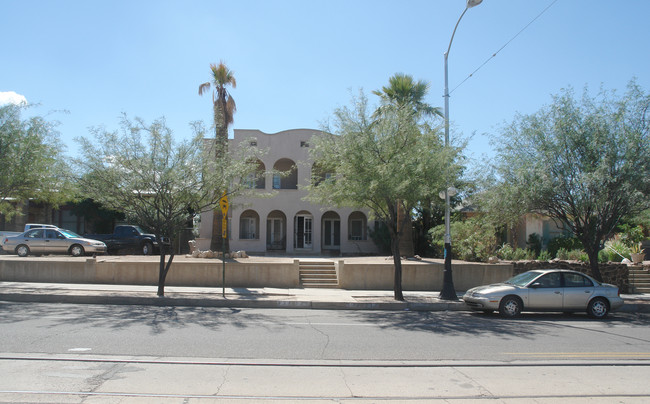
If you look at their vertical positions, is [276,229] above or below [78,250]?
above

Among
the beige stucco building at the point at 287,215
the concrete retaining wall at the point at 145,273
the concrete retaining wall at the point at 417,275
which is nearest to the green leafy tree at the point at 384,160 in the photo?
the concrete retaining wall at the point at 417,275

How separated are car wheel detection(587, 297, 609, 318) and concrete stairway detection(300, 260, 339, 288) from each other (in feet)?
27.6

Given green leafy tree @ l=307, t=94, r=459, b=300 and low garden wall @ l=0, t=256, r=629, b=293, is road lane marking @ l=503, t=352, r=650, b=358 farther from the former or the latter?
low garden wall @ l=0, t=256, r=629, b=293

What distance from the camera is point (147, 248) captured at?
25.2 metres

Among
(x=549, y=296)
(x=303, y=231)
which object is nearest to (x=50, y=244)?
(x=303, y=231)

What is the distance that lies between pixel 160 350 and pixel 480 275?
1327cm

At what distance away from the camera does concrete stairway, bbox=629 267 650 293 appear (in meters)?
18.3

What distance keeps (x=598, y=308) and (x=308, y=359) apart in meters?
9.57

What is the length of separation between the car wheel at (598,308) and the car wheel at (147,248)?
2063 centimetres

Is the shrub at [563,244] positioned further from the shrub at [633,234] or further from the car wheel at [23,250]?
the car wheel at [23,250]

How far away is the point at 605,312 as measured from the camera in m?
13.0

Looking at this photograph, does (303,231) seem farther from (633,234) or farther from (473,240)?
(633,234)

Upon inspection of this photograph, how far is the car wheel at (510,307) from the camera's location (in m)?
12.7

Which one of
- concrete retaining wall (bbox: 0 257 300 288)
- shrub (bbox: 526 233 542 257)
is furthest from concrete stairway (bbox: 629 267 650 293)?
concrete retaining wall (bbox: 0 257 300 288)
